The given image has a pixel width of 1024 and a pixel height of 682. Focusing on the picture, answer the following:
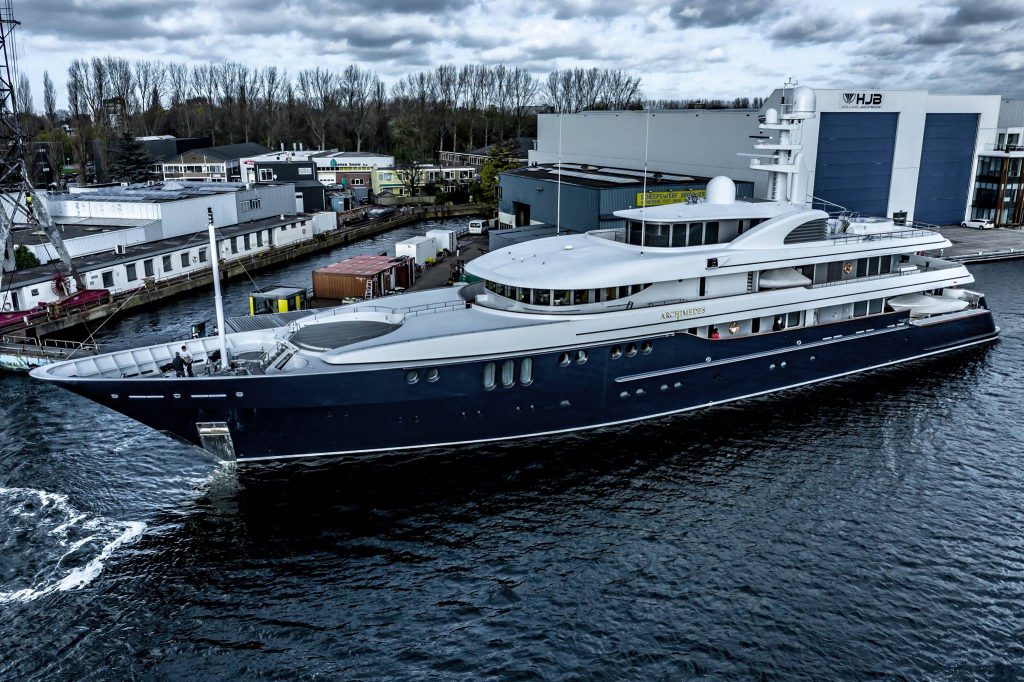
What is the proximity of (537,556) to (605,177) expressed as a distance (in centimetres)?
4205

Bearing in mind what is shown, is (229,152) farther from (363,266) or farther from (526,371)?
(526,371)

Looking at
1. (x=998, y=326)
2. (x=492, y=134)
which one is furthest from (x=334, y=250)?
(x=492, y=134)

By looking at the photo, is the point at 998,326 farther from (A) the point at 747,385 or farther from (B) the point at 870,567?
(B) the point at 870,567

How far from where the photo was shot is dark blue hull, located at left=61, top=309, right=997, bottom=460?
66.3ft

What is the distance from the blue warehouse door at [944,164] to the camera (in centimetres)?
5775

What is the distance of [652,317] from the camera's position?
23.8 meters

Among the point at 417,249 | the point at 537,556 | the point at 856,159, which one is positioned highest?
the point at 856,159

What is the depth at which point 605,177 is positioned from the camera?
55.4 meters

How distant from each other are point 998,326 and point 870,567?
25.3 m

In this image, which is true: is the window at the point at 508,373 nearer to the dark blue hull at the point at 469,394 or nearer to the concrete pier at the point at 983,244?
the dark blue hull at the point at 469,394

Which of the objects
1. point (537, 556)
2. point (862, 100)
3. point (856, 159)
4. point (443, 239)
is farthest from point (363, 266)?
point (862, 100)

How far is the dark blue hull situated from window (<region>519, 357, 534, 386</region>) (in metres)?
0.07

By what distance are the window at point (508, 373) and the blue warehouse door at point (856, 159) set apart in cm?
3970

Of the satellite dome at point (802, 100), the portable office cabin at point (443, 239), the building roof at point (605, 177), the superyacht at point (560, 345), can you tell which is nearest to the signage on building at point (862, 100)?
the building roof at point (605, 177)
